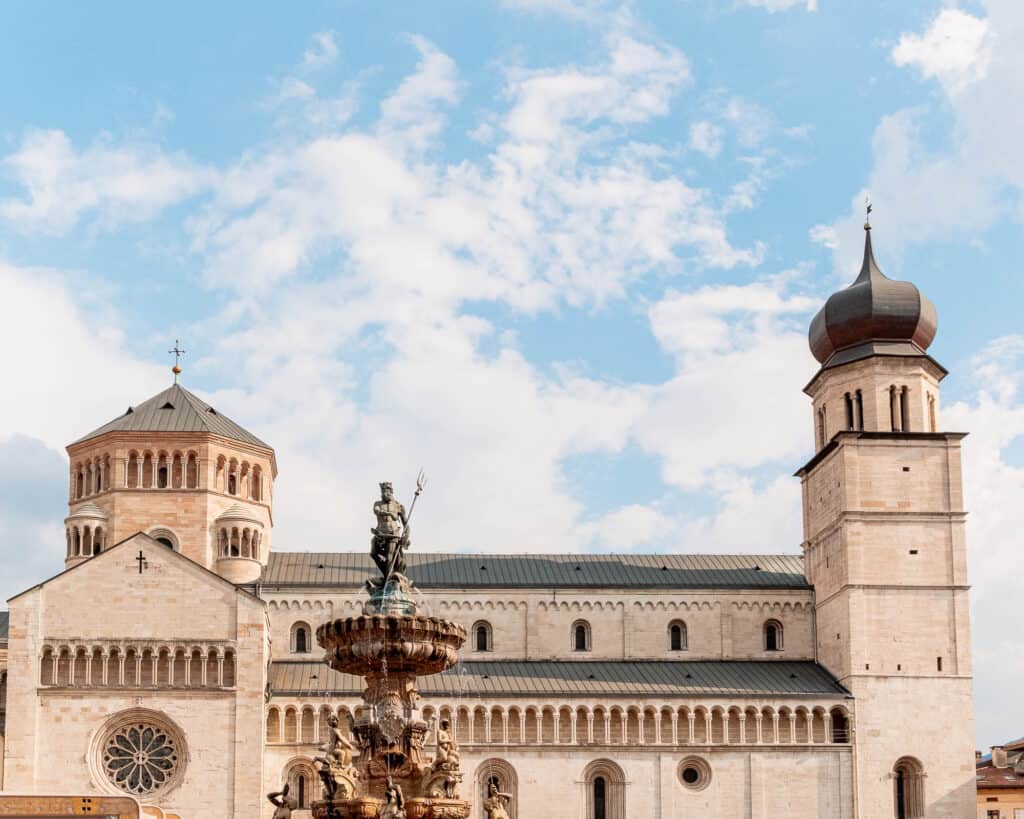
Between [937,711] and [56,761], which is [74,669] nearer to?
[56,761]

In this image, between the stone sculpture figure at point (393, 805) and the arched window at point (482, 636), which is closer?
the stone sculpture figure at point (393, 805)

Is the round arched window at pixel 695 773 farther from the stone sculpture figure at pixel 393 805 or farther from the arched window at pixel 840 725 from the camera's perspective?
the stone sculpture figure at pixel 393 805

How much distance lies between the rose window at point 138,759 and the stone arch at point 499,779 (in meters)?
10.4

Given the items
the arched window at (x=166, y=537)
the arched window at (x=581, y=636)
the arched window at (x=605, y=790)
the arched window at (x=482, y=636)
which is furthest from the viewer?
the arched window at (x=581, y=636)

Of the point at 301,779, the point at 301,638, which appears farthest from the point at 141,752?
the point at 301,638

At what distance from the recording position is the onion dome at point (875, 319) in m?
61.2

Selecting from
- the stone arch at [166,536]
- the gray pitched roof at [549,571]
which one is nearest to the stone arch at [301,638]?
the gray pitched roof at [549,571]

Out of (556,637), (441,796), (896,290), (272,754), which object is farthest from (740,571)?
(441,796)

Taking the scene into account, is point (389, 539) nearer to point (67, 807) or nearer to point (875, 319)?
point (67, 807)

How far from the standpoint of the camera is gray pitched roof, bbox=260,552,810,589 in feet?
206

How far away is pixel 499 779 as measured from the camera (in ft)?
188

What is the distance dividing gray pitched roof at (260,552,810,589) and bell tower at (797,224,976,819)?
2.84m

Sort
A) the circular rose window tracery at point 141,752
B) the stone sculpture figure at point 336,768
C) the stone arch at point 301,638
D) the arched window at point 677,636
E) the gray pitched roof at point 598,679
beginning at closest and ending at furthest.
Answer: the stone sculpture figure at point 336,768
the circular rose window tracery at point 141,752
the gray pitched roof at point 598,679
the stone arch at point 301,638
the arched window at point 677,636

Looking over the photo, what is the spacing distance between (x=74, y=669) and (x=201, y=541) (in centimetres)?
743
